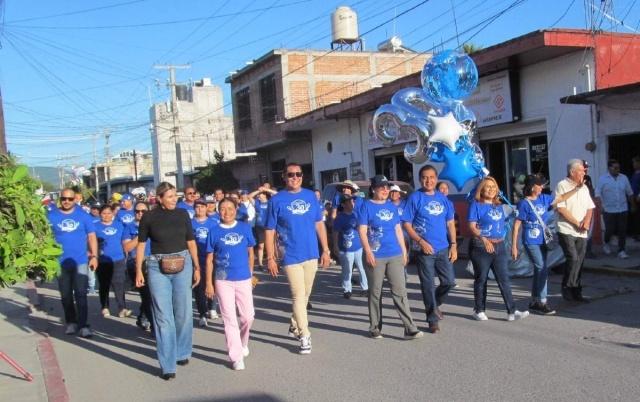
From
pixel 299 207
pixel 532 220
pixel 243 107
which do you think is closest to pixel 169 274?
pixel 299 207

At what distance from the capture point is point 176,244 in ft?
20.9

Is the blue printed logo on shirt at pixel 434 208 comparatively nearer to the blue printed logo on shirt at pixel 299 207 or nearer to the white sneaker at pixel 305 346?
the blue printed logo on shirt at pixel 299 207

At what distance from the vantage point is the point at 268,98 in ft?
105

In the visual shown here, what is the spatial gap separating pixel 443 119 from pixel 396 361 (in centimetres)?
386

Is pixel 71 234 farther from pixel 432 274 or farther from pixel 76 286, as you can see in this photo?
pixel 432 274

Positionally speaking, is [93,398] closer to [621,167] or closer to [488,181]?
[488,181]

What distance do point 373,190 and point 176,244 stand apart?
84.2 inches

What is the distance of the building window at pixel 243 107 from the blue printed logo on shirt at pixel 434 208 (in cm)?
2732

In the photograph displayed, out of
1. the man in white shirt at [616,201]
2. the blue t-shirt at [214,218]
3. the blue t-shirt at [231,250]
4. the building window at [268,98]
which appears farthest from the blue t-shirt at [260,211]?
the building window at [268,98]

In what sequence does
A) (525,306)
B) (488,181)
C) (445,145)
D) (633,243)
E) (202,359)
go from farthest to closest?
(633,243)
(445,145)
(525,306)
(488,181)
(202,359)

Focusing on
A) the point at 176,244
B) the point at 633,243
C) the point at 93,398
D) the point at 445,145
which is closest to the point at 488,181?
the point at 445,145

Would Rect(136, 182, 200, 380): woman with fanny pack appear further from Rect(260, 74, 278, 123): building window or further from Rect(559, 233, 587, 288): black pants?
Rect(260, 74, 278, 123): building window

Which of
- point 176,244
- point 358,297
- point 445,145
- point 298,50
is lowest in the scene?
point 358,297

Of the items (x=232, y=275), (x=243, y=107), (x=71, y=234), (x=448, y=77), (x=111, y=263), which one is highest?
(x=243, y=107)
